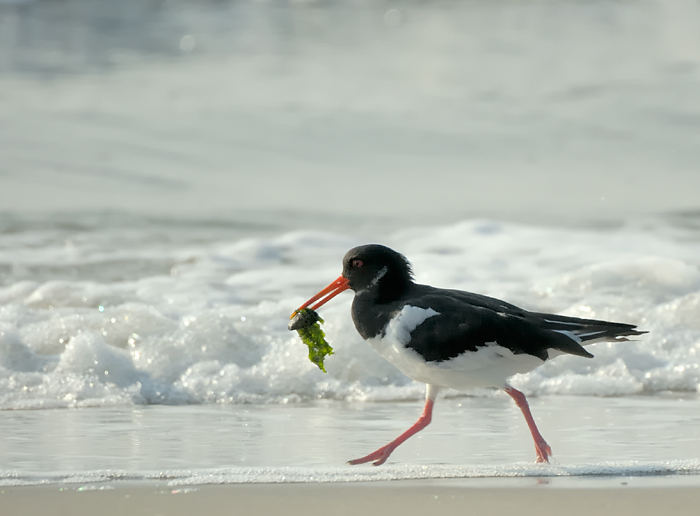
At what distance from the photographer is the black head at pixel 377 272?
3947mm

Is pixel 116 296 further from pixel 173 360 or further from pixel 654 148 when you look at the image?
Result: pixel 654 148

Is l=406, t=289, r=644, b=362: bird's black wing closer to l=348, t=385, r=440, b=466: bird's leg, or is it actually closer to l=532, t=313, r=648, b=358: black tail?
l=532, t=313, r=648, b=358: black tail

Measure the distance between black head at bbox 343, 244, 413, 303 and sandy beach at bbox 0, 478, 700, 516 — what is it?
104cm

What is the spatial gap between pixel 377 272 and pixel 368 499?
1.30m

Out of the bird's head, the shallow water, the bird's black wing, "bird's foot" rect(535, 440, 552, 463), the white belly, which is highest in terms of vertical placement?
the bird's head

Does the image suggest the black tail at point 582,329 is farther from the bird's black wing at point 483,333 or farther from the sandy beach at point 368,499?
the sandy beach at point 368,499

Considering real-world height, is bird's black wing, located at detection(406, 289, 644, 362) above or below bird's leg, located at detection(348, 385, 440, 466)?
above

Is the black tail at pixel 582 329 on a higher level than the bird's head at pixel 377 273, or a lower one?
lower

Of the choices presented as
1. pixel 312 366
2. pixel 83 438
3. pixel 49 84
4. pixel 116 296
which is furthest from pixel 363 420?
pixel 49 84

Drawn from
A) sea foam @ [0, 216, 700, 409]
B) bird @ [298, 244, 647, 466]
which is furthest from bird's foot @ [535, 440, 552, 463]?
sea foam @ [0, 216, 700, 409]

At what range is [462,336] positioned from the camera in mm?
3609

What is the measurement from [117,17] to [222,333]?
57.1ft

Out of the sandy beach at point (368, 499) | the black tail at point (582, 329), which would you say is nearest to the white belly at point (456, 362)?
the black tail at point (582, 329)

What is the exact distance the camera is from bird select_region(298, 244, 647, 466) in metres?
3.62
